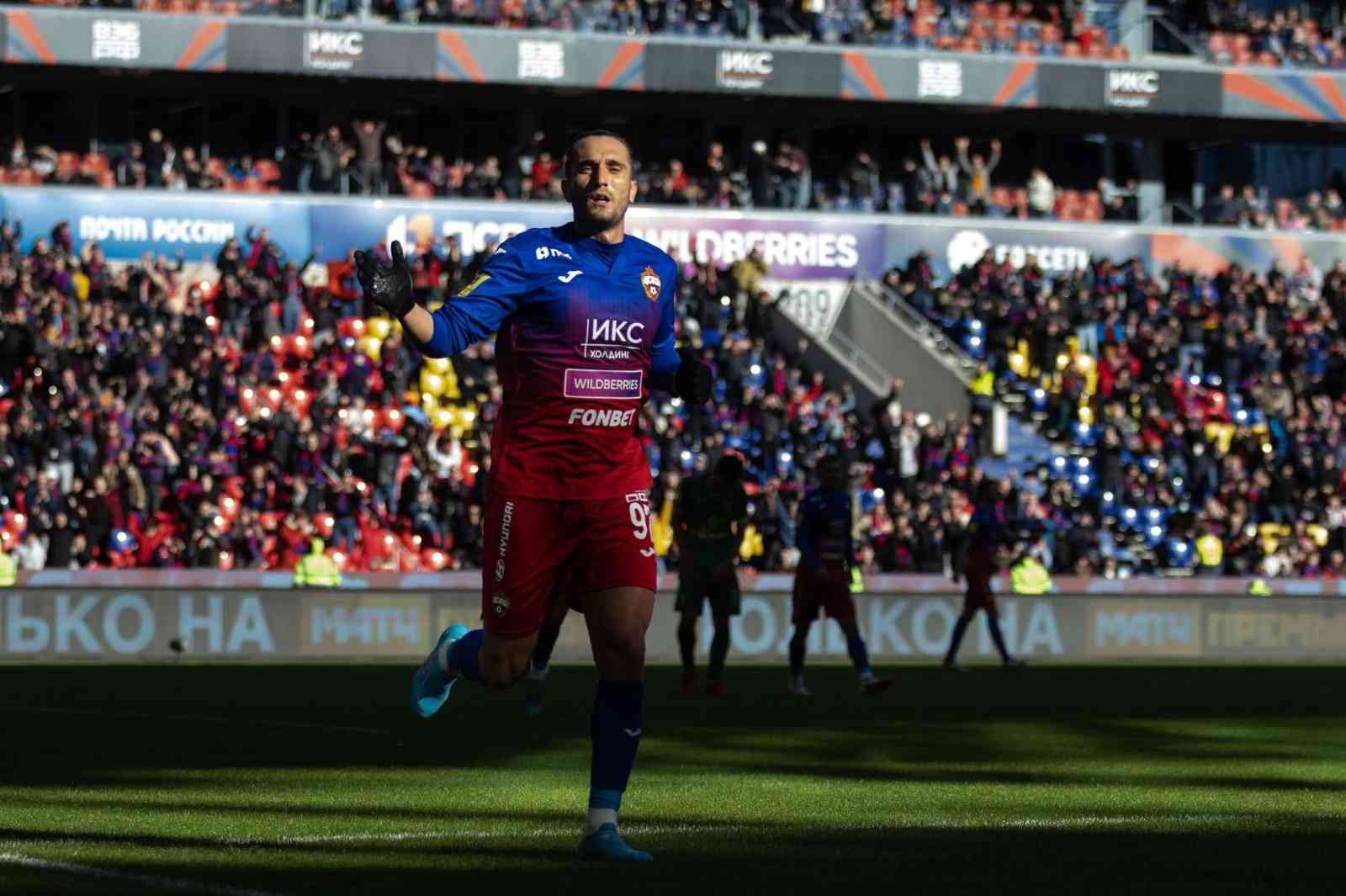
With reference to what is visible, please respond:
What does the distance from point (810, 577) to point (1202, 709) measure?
12.0 ft

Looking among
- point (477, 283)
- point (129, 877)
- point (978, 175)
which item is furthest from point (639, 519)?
point (978, 175)

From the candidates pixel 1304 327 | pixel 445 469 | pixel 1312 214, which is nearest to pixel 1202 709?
pixel 445 469

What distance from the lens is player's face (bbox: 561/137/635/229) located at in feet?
27.9

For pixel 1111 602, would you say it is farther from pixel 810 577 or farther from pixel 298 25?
pixel 298 25

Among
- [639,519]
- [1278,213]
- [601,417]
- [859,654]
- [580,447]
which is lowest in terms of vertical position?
[859,654]

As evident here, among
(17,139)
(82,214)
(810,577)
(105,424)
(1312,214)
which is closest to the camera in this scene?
(810,577)

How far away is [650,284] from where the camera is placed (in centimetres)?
869

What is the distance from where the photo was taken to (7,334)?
34.3 metres

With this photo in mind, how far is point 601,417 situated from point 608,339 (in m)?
0.27

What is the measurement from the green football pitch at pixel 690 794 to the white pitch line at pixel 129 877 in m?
0.02

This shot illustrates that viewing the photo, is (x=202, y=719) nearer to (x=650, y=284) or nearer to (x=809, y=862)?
(x=650, y=284)

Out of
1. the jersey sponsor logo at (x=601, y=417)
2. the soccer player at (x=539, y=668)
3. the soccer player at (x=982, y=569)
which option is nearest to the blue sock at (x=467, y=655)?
the jersey sponsor logo at (x=601, y=417)

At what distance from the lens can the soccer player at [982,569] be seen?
1053 inches

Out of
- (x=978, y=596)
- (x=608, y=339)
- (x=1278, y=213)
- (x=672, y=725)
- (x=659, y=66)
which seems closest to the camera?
(x=608, y=339)
